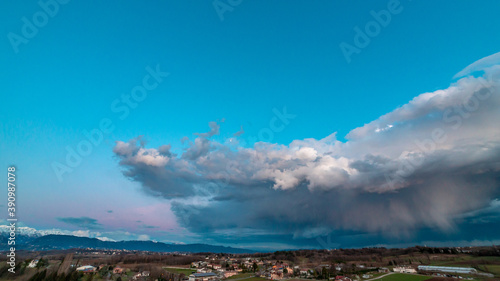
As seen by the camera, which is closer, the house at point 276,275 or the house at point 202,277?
the house at point 202,277

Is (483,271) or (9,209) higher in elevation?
(9,209)

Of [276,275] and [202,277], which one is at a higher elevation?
[202,277]

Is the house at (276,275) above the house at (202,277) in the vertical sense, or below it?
below

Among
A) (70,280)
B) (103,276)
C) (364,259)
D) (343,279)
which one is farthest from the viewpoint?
(364,259)

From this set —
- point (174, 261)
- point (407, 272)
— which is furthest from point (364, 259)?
point (174, 261)

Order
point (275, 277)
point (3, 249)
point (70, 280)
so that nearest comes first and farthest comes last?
point (70, 280) → point (275, 277) → point (3, 249)

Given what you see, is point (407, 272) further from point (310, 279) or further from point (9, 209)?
point (9, 209)

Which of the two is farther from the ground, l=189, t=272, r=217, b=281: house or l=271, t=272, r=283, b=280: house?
l=189, t=272, r=217, b=281: house

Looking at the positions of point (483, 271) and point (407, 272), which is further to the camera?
point (407, 272)

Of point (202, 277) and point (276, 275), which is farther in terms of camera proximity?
point (276, 275)

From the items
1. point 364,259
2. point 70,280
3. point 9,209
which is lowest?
point 364,259

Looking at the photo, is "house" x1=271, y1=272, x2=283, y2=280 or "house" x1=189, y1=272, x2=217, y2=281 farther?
"house" x1=271, y1=272, x2=283, y2=280
